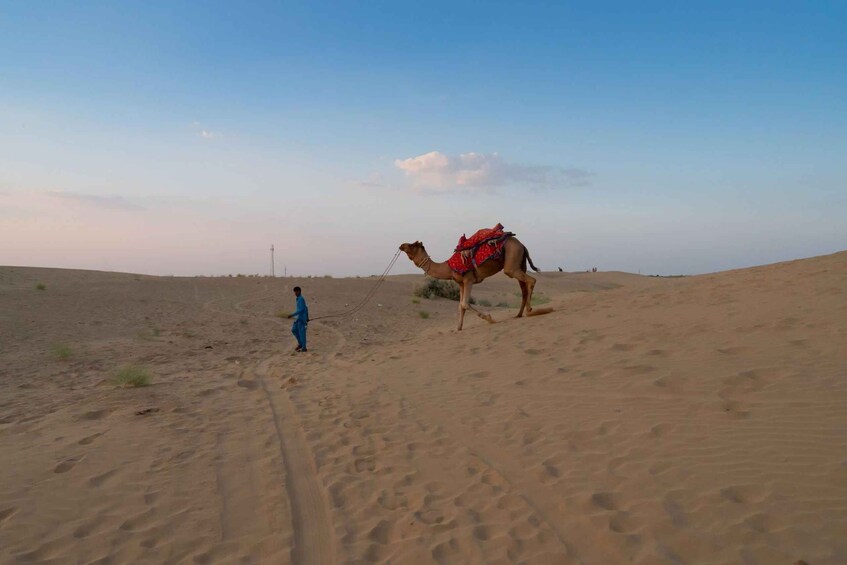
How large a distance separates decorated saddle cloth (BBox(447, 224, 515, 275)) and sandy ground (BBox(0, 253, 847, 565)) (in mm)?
2118

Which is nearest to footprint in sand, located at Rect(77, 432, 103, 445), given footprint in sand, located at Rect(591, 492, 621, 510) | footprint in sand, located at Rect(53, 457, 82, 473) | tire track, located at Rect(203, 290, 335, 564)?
footprint in sand, located at Rect(53, 457, 82, 473)

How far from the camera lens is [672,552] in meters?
3.45

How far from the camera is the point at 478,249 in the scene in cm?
1293

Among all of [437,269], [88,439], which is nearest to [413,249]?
[437,269]

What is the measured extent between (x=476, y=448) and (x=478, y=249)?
25.3ft

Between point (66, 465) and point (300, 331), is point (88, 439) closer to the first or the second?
point (66, 465)

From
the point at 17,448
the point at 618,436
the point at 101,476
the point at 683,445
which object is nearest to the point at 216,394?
the point at 17,448

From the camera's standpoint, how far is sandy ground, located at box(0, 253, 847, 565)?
3811mm

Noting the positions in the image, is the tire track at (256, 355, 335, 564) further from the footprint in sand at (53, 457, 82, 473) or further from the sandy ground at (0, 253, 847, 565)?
the footprint in sand at (53, 457, 82, 473)

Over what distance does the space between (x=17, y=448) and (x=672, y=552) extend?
21.0 ft

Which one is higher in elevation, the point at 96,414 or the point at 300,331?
the point at 300,331

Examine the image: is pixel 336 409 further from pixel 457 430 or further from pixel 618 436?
pixel 618 436

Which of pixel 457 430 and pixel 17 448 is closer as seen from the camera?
pixel 17 448

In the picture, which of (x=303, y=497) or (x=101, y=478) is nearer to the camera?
(x=303, y=497)
